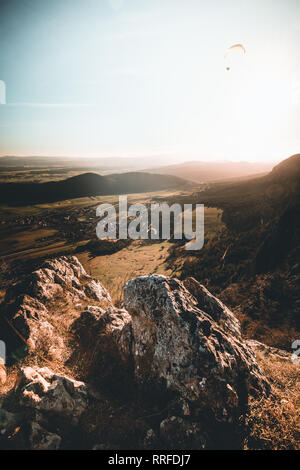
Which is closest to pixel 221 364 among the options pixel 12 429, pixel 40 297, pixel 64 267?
pixel 12 429

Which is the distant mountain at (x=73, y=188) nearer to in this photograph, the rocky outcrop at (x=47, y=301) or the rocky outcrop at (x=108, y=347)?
the rocky outcrop at (x=47, y=301)

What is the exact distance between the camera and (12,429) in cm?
536

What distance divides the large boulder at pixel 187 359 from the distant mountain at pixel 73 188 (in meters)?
97.8

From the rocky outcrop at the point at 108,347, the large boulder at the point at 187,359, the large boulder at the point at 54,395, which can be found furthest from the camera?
the rocky outcrop at the point at 108,347

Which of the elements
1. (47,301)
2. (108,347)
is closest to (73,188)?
(47,301)

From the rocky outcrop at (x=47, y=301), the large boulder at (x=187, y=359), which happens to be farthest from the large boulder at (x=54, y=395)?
the rocky outcrop at (x=47, y=301)

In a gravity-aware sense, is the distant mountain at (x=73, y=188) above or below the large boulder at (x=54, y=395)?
above

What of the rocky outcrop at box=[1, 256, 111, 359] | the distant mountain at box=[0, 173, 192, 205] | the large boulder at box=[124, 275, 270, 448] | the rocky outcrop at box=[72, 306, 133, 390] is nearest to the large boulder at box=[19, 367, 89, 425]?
the rocky outcrop at box=[72, 306, 133, 390]

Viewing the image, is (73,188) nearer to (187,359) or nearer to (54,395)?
A: (54,395)

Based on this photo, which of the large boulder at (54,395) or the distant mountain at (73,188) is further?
the distant mountain at (73,188)

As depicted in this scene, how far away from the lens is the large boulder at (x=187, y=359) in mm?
6148
